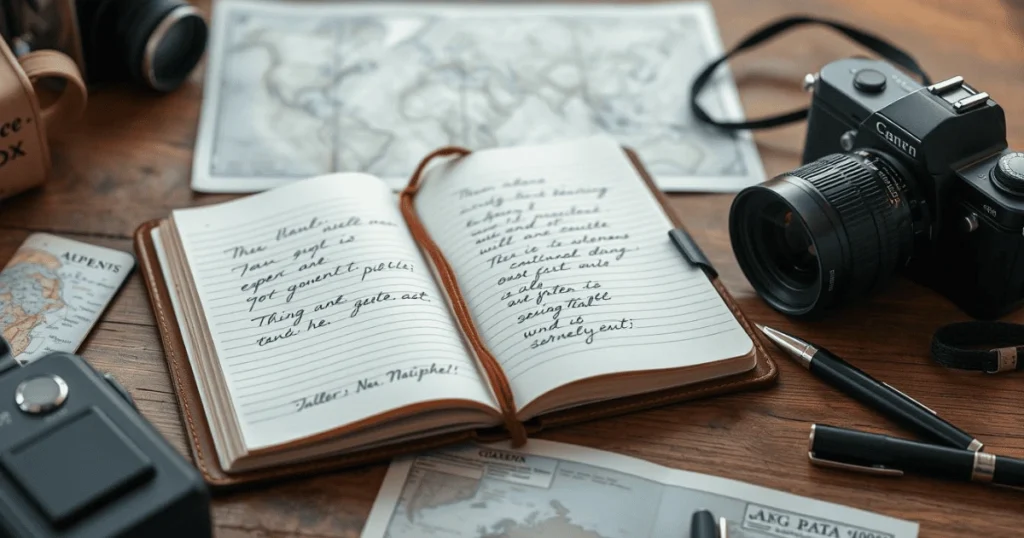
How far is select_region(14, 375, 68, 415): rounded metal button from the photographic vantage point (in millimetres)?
615

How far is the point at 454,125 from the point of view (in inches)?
41.1

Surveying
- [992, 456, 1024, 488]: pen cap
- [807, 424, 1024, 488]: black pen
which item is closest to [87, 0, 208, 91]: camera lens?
[807, 424, 1024, 488]: black pen

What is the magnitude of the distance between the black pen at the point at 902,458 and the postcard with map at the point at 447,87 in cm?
32

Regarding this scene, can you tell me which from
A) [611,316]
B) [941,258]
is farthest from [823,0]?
[611,316]

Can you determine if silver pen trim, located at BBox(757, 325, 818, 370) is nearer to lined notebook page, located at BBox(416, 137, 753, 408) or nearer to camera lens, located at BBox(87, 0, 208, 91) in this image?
lined notebook page, located at BBox(416, 137, 753, 408)

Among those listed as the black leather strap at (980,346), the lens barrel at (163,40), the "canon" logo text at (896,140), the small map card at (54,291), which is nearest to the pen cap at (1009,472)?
the black leather strap at (980,346)

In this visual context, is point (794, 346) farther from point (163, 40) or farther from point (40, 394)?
point (163, 40)

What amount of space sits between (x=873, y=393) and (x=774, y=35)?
53 centimetres

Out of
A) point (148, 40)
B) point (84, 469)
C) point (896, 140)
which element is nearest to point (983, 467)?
point (896, 140)

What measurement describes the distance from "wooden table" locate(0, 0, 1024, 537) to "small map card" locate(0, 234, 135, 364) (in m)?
0.02

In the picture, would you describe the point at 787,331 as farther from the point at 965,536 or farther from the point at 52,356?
the point at 52,356

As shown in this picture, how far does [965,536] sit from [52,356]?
0.59m

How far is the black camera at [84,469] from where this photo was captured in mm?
567

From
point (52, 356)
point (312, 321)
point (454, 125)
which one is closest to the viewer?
point (52, 356)
